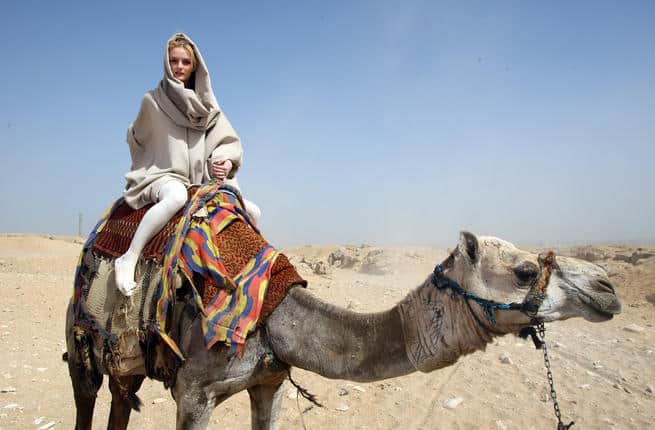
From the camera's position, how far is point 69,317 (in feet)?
11.8

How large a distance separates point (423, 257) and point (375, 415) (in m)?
A: 15.4

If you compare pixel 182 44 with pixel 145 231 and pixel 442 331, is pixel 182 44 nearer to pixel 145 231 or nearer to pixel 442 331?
pixel 145 231

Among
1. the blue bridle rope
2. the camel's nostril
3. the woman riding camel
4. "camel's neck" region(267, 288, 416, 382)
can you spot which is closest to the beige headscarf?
the woman riding camel

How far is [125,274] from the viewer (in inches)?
116

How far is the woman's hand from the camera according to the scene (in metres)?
3.44

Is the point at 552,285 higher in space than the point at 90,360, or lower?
higher

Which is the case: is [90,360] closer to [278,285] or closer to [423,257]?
[278,285]

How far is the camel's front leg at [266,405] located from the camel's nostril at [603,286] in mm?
1999

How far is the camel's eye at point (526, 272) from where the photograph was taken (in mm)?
2096

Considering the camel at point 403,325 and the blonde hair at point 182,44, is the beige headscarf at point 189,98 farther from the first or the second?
the camel at point 403,325

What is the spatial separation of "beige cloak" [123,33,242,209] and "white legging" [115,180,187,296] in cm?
26

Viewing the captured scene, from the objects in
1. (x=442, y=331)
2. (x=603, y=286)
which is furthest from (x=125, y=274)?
(x=603, y=286)

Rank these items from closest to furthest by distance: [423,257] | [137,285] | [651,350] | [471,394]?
1. [137,285]
2. [471,394]
3. [651,350]
4. [423,257]

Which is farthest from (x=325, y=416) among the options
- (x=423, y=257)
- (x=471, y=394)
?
(x=423, y=257)
